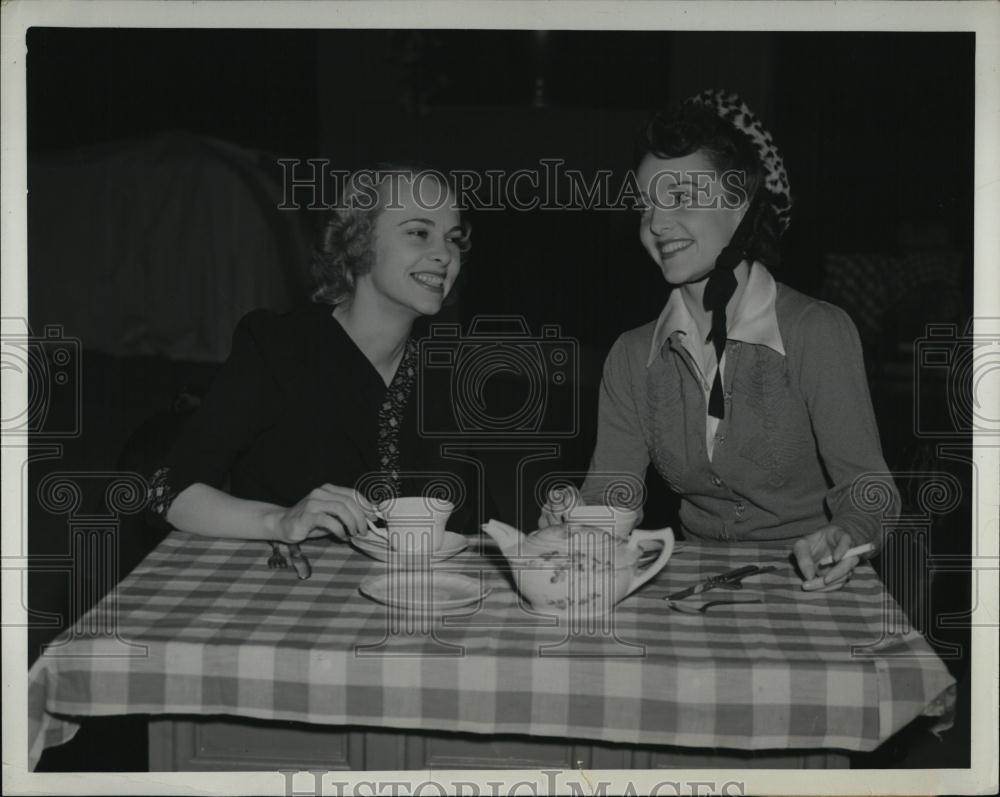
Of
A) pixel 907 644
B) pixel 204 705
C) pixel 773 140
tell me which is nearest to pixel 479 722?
pixel 204 705

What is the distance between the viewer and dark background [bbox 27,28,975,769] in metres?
1.71

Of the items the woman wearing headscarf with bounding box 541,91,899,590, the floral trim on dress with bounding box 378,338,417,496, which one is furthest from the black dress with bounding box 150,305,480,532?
the woman wearing headscarf with bounding box 541,91,899,590

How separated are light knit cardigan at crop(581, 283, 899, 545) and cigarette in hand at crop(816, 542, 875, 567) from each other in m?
0.16

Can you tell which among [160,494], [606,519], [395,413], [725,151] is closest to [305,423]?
[395,413]

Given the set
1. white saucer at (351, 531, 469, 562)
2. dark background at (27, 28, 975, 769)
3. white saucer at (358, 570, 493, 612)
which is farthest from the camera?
dark background at (27, 28, 975, 769)

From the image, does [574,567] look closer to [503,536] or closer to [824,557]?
[503,536]

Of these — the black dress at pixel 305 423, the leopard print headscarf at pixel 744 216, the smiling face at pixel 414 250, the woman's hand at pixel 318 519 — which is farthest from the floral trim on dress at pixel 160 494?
the leopard print headscarf at pixel 744 216

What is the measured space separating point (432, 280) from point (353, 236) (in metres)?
0.15

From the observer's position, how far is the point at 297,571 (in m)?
1.53

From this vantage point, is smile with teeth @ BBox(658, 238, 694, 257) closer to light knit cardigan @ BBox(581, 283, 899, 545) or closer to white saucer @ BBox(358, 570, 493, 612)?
light knit cardigan @ BBox(581, 283, 899, 545)

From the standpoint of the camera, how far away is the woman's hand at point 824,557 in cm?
149

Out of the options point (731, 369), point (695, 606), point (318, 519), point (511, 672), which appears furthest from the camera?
point (731, 369)

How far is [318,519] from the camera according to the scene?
→ 5.38ft

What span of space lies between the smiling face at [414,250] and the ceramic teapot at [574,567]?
541 millimetres
